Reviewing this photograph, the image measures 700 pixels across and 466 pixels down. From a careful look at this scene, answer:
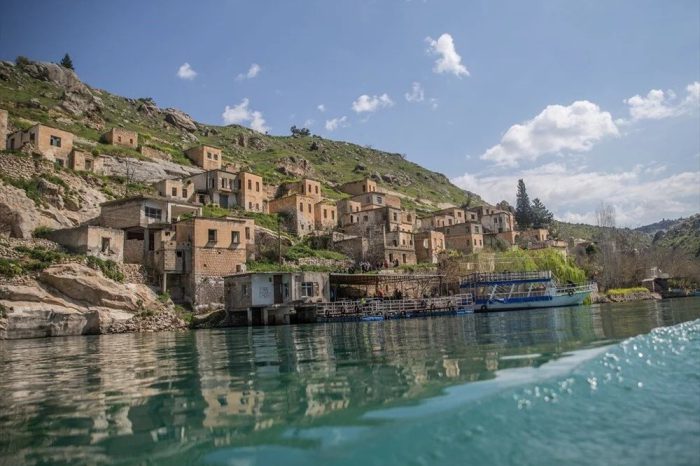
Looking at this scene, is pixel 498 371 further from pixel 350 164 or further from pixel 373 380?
pixel 350 164

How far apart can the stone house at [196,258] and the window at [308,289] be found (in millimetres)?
7062

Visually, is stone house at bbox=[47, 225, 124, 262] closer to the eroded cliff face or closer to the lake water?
the eroded cliff face

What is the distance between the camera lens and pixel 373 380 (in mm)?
9188

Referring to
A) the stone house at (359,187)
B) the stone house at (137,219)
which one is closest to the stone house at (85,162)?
the stone house at (137,219)

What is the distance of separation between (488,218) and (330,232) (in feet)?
131

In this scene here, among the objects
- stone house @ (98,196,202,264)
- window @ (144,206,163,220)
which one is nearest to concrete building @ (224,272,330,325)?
Result: stone house @ (98,196,202,264)

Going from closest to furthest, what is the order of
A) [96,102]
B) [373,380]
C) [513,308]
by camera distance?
1. [373,380]
2. [513,308]
3. [96,102]

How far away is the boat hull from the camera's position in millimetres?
50031

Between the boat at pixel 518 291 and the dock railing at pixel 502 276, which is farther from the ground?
the dock railing at pixel 502 276

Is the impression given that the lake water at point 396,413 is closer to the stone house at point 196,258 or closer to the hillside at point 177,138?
the stone house at point 196,258

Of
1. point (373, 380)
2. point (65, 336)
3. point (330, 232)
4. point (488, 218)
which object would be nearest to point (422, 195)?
point (488, 218)

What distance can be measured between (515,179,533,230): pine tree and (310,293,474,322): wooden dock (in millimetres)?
71911

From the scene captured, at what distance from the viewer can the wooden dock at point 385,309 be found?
41125 mm

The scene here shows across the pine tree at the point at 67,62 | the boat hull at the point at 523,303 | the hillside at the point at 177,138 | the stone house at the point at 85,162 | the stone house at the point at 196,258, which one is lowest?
the boat hull at the point at 523,303
